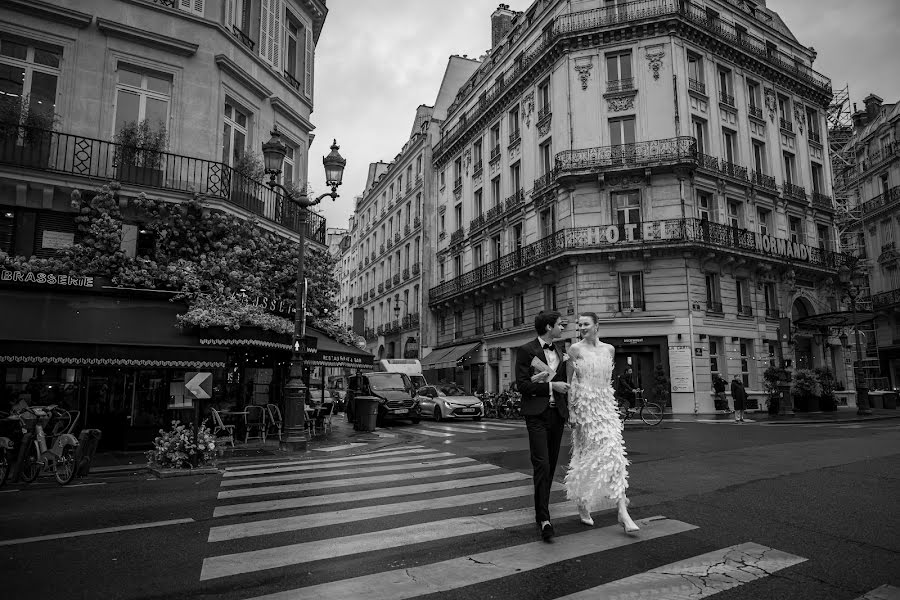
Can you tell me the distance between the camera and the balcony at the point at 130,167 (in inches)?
466

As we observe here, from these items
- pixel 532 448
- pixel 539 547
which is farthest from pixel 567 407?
pixel 539 547

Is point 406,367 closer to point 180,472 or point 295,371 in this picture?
point 295,371

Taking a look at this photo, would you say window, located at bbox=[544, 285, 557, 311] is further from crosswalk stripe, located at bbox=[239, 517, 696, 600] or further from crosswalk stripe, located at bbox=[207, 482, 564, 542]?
crosswalk stripe, located at bbox=[239, 517, 696, 600]

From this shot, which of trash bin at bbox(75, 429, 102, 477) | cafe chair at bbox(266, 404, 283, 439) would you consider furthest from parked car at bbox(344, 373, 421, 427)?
trash bin at bbox(75, 429, 102, 477)

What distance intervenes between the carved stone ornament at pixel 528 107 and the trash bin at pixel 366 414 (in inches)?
766

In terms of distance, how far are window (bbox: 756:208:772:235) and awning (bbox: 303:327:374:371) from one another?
21872 mm

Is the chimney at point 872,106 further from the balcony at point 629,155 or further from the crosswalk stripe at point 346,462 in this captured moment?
the crosswalk stripe at point 346,462

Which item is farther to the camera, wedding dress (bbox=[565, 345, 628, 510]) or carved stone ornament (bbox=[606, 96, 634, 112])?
carved stone ornament (bbox=[606, 96, 634, 112])

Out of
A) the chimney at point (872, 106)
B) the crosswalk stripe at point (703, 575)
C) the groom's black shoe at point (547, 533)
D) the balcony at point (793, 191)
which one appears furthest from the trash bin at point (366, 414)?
the chimney at point (872, 106)

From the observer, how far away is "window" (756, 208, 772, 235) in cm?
2818

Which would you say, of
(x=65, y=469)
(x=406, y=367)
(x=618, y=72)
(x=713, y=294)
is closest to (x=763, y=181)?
(x=713, y=294)

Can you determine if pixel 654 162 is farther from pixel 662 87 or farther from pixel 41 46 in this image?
pixel 41 46

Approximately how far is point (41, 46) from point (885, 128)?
51218 millimetres

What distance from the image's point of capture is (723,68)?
92.4 ft
